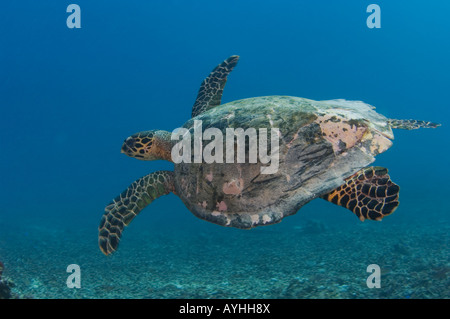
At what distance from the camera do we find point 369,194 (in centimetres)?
450

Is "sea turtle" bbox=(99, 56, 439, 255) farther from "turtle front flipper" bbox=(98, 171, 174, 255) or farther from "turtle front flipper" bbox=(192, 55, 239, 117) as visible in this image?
"turtle front flipper" bbox=(192, 55, 239, 117)

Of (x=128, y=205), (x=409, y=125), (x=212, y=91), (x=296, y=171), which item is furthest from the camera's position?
(x=212, y=91)

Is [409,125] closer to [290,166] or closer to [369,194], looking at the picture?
[369,194]

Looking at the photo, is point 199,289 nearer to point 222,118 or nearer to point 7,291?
point 7,291

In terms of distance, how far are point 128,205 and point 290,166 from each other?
3.49 meters

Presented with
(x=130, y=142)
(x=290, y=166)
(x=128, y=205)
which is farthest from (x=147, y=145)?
(x=290, y=166)

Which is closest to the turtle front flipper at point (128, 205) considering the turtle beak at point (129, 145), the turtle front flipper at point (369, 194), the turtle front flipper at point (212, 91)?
the turtle beak at point (129, 145)

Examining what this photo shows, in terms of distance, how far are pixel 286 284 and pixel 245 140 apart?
16.4 feet

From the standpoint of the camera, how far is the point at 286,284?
26.2 feet

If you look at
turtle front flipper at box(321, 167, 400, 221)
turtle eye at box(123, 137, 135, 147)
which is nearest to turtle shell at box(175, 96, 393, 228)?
turtle front flipper at box(321, 167, 400, 221)

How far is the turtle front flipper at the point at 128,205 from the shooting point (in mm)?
5730

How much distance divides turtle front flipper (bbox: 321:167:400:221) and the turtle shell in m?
0.16
